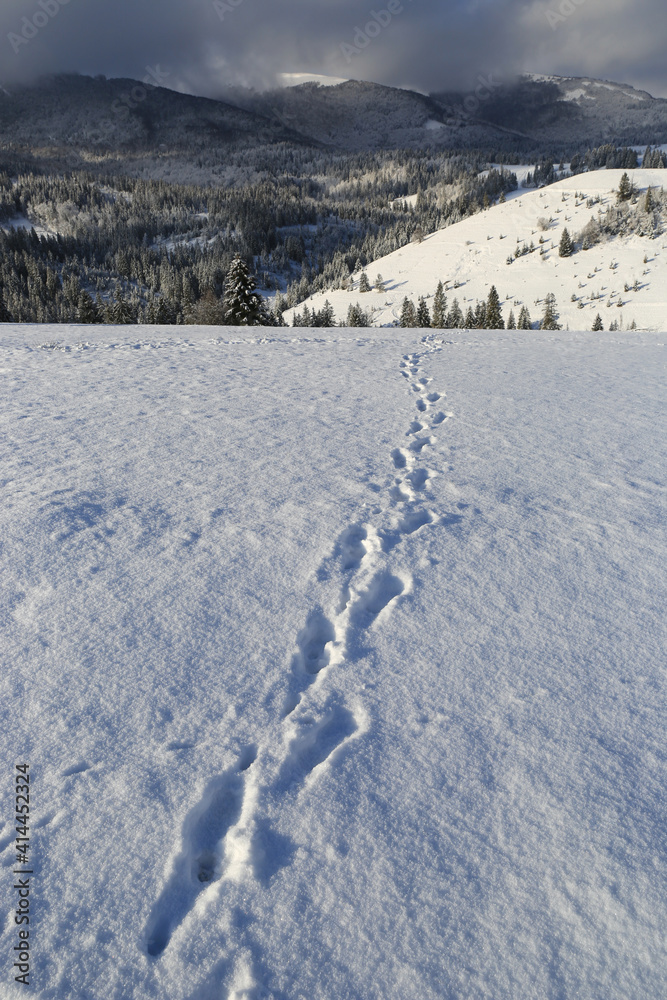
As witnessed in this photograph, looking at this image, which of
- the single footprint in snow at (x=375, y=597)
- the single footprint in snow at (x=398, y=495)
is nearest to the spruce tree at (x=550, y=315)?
the single footprint in snow at (x=398, y=495)

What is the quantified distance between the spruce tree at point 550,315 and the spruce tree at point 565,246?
13.4 meters

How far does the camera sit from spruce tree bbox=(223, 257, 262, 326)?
37.6 meters

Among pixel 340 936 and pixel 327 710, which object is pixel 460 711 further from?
pixel 340 936

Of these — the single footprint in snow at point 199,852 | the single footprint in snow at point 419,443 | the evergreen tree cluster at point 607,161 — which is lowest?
the single footprint in snow at point 199,852

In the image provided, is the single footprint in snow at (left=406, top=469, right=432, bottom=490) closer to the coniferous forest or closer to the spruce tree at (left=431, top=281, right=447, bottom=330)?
the coniferous forest

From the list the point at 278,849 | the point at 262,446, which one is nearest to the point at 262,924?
the point at 278,849

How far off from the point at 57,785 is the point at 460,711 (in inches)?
90.6

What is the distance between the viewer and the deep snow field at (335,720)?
77.4 inches

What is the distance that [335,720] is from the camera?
9.70 ft

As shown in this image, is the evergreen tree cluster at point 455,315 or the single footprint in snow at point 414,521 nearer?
the single footprint in snow at point 414,521

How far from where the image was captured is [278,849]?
2.30m

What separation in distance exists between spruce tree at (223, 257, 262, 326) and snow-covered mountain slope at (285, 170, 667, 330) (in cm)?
3599

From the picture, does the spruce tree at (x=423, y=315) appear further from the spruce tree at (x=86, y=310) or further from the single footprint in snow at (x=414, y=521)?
the single footprint in snow at (x=414, y=521)

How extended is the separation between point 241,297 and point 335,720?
4042 centimetres
